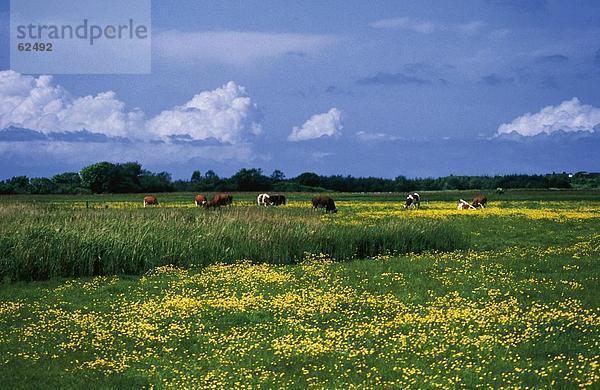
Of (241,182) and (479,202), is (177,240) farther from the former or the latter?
(241,182)

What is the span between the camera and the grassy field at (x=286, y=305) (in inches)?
480

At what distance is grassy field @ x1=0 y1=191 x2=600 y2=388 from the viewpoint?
1219 centimetres

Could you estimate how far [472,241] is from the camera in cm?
3575

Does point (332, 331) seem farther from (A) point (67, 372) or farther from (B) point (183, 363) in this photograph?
(A) point (67, 372)

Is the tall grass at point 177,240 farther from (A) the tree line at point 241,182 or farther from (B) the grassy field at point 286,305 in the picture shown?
(A) the tree line at point 241,182

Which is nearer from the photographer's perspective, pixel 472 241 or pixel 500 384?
pixel 500 384

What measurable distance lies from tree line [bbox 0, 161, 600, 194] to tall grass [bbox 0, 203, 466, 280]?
68825 mm

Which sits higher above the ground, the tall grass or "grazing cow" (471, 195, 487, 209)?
"grazing cow" (471, 195, 487, 209)

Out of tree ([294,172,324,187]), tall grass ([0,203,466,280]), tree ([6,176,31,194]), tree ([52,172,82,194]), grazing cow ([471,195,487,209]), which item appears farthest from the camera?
tree ([294,172,324,187])

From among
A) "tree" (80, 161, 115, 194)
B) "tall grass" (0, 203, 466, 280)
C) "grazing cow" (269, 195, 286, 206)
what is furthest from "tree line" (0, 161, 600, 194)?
"tall grass" (0, 203, 466, 280)

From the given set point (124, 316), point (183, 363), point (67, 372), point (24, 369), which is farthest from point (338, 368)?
point (124, 316)

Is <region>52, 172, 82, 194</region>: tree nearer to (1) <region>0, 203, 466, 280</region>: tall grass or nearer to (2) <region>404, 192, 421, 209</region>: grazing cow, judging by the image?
(2) <region>404, 192, 421, 209</region>: grazing cow

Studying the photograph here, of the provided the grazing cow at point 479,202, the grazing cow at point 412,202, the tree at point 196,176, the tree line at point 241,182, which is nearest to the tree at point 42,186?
the tree line at point 241,182

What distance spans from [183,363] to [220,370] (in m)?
1.04
